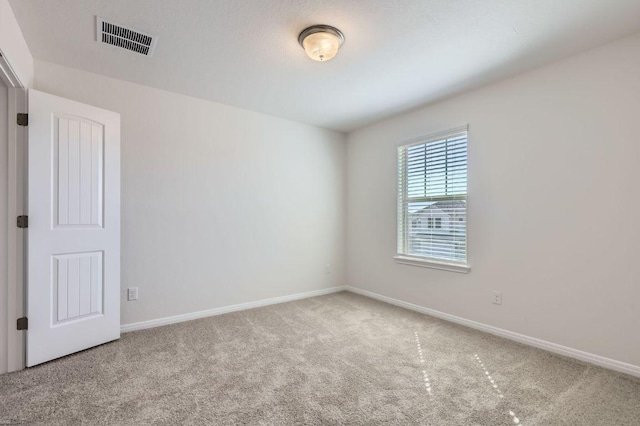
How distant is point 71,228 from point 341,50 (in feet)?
8.57

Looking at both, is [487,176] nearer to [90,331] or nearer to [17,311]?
[90,331]

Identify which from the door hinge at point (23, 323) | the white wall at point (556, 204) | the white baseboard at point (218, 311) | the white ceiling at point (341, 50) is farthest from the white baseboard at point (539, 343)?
the door hinge at point (23, 323)

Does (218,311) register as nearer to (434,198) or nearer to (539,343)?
(434,198)

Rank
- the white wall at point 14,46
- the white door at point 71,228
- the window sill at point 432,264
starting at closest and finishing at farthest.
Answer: the white wall at point 14,46 < the white door at point 71,228 < the window sill at point 432,264

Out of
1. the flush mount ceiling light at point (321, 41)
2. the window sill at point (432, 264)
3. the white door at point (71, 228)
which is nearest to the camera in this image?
the flush mount ceiling light at point (321, 41)

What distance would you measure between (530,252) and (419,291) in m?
1.29

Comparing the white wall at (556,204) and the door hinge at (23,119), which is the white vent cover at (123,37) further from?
the white wall at (556,204)

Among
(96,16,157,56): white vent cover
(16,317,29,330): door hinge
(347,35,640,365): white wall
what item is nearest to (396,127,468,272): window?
(347,35,640,365): white wall

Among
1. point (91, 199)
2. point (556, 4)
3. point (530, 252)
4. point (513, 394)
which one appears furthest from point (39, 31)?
point (530, 252)

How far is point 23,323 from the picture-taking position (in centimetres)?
221

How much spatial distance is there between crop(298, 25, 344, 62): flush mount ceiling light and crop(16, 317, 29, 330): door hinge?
2894 mm

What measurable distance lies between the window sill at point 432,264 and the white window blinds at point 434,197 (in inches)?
2.5

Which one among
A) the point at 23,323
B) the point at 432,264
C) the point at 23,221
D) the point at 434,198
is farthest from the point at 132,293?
the point at 434,198

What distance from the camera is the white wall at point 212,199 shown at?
298 centimetres
